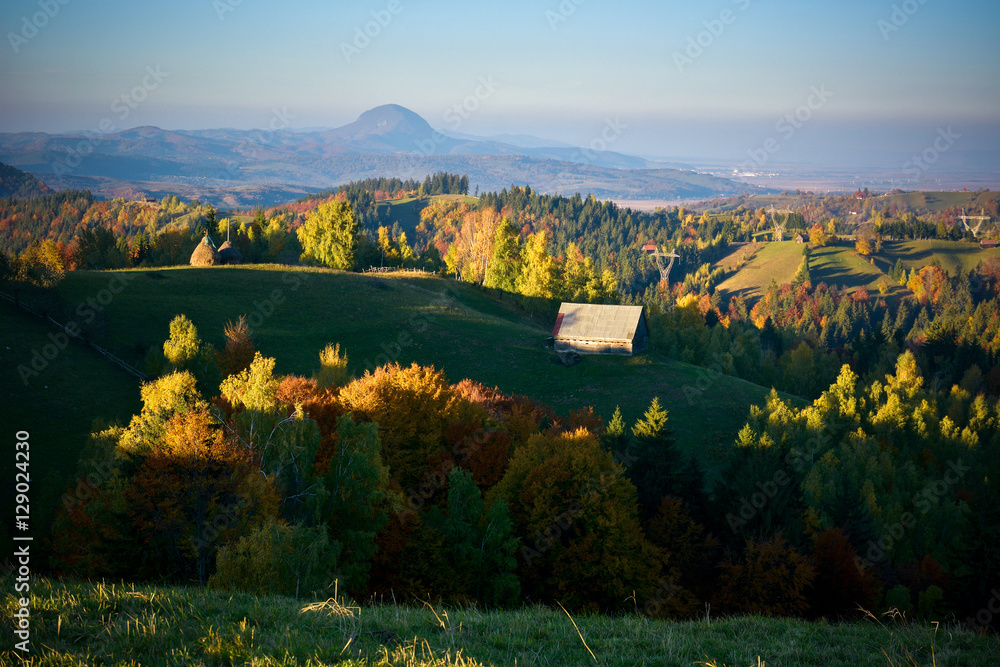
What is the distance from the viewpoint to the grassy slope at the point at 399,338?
56.5 m

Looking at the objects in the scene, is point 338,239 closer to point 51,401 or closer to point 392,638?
point 51,401

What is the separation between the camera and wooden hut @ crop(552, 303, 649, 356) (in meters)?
66.4

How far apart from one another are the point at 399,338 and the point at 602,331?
69.3ft

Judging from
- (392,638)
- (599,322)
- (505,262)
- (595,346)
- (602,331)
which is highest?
(505,262)

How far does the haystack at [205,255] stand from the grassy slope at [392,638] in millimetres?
79310

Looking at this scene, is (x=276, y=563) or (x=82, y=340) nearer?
(x=276, y=563)

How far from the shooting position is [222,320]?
208 ft

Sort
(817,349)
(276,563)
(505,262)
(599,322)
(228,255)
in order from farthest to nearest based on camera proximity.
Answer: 1. (817,349)
2. (505,262)
3. (228,255)
4. (599,322)
5. (276,563)

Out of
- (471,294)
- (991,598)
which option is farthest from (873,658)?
(471,294)

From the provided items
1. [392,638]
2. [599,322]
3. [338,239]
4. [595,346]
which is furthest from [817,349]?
[392,638]

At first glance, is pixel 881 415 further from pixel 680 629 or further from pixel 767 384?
pixel 680 629

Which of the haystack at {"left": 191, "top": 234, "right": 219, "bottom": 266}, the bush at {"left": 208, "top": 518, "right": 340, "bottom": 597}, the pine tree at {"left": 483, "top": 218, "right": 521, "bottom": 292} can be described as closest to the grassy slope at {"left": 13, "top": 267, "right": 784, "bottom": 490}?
the haystack at {"left": 191, "top": 234, "right": 219, "bottom": 266}

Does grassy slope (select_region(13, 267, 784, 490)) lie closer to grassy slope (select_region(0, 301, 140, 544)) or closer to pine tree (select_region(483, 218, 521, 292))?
grassy slope (select_region(0, 301, 140, 544))

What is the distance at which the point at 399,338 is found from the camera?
218ft
